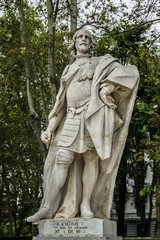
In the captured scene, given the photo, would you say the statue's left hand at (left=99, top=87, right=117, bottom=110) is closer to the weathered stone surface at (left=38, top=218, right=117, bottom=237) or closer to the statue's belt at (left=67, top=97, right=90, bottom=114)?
the statue's belt at (left=67, top=97, right=90, bottom=114)

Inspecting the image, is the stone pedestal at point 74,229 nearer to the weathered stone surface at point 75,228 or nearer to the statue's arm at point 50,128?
the weathered stone surface at point 75,228

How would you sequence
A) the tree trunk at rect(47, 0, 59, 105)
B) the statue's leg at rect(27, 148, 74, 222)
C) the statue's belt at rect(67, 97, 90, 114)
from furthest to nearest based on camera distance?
the tree trunk at rect(47, 0, 59, 105), the statue's belt at rect(67, 97, 90, 114), the statue's leg at rect(27, 148, 74, 222)

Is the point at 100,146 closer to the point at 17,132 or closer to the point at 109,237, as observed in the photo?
the point at 109,237

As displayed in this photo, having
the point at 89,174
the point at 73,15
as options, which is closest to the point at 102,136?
the point at 89,174

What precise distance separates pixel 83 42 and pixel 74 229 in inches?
126

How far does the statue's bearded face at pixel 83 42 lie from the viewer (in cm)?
808

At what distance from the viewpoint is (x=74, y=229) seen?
6996 mm

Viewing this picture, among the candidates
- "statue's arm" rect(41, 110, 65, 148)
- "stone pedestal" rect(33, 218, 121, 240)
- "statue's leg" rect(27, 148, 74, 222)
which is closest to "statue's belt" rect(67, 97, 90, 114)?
"statue's arm" rect(41, 110, 65, 148)

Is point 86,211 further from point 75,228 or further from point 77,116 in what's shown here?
point 77,116

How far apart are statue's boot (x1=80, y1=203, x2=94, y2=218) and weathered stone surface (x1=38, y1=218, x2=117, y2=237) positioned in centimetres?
15

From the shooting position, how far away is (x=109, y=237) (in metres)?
7.03

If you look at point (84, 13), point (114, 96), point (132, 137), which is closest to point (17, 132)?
point (132, 137)

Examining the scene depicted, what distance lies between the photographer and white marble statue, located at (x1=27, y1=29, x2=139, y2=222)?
7.33 metres

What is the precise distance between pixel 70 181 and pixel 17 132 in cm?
1592
